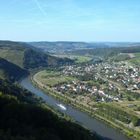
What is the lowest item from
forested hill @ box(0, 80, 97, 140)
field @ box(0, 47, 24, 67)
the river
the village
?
the village

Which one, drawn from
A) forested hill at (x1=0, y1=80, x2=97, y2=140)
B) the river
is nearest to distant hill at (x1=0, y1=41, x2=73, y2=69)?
the river

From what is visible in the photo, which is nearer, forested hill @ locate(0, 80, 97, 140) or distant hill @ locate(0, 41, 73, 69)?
forested hill @ locate(0, 80, 97, 140)

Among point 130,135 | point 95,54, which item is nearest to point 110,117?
point 130,135

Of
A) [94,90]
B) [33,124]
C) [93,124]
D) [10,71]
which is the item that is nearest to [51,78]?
[10,71]

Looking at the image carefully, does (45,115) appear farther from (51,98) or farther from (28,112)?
(51,98)

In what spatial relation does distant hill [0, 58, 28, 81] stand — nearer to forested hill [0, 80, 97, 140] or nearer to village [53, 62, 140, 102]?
village [53, 62, 140, 102]

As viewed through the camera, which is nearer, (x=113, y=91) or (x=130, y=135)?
(x=130, y=135)

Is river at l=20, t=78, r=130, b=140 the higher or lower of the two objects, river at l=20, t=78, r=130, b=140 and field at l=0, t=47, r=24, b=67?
the lower

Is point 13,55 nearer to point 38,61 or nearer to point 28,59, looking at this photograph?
point 28,59

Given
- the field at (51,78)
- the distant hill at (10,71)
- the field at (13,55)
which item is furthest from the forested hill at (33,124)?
the field at (13,55)

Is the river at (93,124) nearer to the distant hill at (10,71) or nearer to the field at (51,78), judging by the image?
the field at (51,78)

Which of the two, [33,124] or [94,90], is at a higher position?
[33,124]
